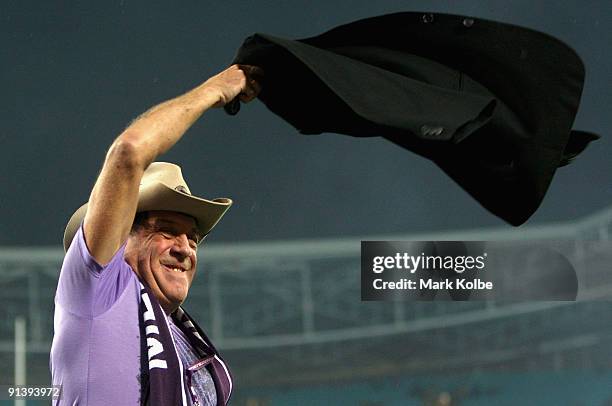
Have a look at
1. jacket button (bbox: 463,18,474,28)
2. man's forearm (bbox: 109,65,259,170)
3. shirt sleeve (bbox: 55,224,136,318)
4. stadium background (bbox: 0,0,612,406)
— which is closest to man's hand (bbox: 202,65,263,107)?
man's forearm (bbox: 109,65,259,170)

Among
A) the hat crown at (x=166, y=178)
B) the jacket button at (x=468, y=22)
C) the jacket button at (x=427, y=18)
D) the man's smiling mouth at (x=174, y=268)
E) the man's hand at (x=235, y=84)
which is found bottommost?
the man's smiling mouth at (x=174, y=268)

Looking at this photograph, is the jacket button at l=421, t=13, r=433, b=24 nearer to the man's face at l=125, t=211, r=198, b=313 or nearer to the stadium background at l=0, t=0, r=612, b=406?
the man's face at l=125, t=211, r=198, b=313

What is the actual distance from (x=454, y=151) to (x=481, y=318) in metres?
4.73

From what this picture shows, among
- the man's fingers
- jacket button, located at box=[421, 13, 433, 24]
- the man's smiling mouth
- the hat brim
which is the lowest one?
the man's smiling mouth

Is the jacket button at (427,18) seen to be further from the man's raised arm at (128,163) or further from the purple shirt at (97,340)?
the purple shirt at (97,340)

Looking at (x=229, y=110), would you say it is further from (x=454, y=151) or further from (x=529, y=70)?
(x=529, y=70)

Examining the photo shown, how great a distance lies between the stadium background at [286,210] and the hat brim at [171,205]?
173 inches

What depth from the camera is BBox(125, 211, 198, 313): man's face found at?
178cm

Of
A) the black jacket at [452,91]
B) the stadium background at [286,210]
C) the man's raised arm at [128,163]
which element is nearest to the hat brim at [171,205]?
the black jacket at [452,91]

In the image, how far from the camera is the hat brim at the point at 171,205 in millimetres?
1779

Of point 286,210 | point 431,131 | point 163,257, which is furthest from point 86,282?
point 286,210

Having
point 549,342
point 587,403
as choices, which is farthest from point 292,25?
point 587,403

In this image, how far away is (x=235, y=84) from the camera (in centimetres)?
153

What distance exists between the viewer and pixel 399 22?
1.79 m
